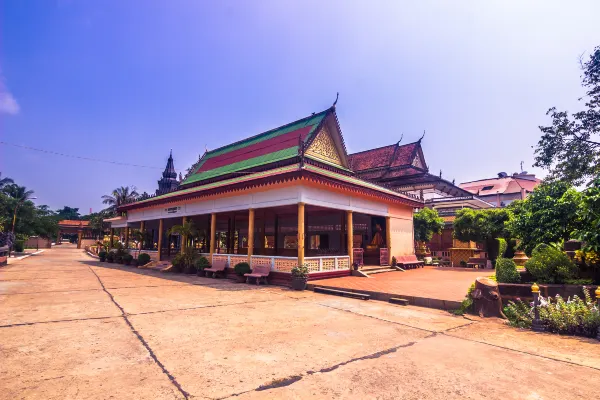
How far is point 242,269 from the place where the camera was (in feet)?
45.9

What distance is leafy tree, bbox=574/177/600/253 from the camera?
22.8 feet

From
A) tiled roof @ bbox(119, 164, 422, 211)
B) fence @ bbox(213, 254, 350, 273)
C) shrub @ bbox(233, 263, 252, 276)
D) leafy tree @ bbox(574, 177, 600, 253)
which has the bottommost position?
shrub @ bbox(233, 263, 252, 276)

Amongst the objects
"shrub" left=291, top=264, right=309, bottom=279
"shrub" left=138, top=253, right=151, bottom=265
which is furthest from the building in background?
"shrub" left=138, top=253, right=151, bottom=265

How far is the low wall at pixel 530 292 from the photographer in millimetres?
7055

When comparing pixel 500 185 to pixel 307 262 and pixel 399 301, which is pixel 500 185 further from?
pixel 399 301

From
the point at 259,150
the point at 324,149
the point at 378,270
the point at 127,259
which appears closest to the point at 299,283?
the point at 378,270

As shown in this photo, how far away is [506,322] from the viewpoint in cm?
692

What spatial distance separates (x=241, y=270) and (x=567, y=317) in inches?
439

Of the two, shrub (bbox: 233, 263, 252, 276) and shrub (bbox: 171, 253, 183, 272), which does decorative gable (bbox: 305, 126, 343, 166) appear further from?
shrub (bbox: 171, 253, 183, 272)

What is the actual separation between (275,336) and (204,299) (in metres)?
4.50

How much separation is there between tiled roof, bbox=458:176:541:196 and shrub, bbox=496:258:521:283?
49.3 meters

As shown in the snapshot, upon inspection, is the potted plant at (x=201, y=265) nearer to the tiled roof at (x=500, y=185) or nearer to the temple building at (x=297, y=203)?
the temple building at (x=297, y=203)

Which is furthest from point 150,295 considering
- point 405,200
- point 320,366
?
point 405,200

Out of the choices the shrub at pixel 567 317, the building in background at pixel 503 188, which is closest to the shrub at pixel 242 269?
the shrub at pixel 567 317
